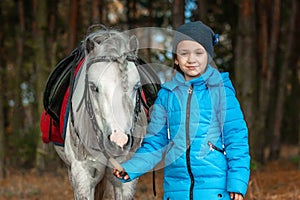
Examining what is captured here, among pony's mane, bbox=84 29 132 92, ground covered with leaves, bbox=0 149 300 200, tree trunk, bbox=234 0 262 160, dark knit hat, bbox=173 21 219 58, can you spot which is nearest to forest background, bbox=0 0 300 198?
tree trunk, bbox=234 0 262 160

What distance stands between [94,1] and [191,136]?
6846 millimetres

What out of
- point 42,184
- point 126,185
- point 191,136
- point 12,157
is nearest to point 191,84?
point 191,136

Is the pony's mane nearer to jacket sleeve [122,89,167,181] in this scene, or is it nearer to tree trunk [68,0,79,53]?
jacket sleeve [122,89,167,181]

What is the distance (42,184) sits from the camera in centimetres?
879

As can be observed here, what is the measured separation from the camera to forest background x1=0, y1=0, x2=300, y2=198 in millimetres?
8656

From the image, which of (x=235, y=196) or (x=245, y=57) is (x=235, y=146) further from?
(x=245, y=57)

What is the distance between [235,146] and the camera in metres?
3.27

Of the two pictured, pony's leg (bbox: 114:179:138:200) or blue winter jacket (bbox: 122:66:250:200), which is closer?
blue winter jacket (bbox: 122:66:250:200)

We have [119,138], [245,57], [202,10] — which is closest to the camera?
Result: [119,138]

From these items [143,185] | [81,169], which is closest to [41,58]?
[143,185]

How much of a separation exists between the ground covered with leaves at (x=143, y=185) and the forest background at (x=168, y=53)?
284 millimetres

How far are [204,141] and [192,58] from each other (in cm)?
52

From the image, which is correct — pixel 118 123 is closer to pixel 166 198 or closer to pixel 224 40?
pixel 166 198

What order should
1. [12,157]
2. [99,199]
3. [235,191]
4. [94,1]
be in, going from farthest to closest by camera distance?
1. [12,157]
2. [94,1]
3. [99,199]
4. [235,191]
